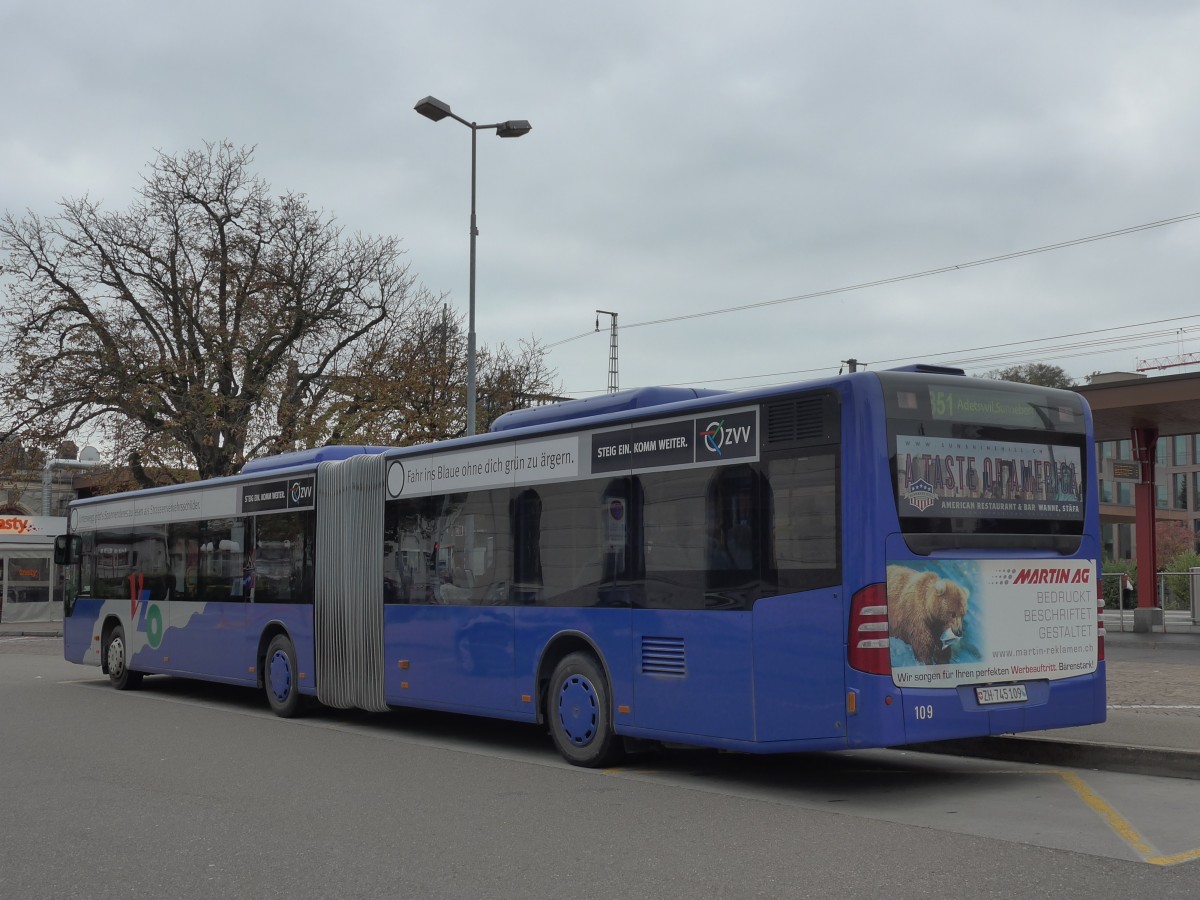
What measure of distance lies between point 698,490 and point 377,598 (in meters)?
5.16

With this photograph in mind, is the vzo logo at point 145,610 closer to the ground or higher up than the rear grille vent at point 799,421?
closer to the ground

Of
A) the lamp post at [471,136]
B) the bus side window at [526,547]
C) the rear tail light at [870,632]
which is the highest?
the lamp post at [471,136]

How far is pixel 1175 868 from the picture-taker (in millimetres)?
6691

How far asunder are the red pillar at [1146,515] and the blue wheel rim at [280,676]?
1974 cm

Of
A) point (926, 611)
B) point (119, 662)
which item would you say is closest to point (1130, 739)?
point (926, 611)

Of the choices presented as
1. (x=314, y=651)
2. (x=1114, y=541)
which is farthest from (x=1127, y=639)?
(x=1114, y=541)

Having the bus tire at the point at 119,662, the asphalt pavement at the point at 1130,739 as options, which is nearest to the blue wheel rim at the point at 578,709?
the asphalt pavement at the point at 1130,739

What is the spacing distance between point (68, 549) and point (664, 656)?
13659 millimetres

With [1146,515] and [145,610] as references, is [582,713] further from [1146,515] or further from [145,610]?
[1146,515]

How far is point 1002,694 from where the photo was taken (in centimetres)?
915

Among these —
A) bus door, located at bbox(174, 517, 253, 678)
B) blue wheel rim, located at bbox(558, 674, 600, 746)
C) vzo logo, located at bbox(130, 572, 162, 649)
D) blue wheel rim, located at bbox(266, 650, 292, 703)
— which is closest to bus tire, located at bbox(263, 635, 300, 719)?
blue wheel rim, located at bbox(266, 650, 292, 703)

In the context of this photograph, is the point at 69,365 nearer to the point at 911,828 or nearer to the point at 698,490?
the point at 698,490

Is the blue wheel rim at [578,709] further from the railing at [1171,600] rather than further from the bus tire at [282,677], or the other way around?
the railing at [1171,600]

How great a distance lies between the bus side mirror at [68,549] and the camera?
2045cm
